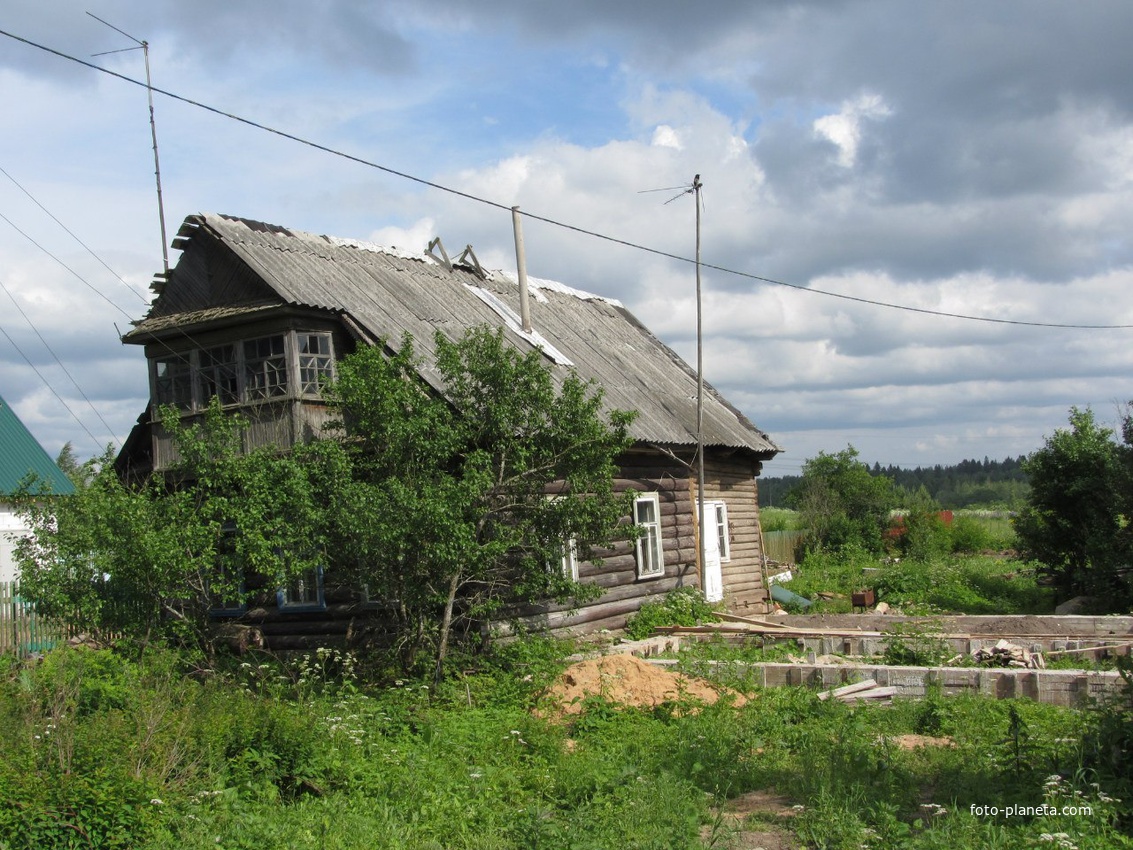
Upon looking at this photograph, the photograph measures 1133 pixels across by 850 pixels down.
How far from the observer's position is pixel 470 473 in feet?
37.3

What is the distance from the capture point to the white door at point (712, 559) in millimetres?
18719

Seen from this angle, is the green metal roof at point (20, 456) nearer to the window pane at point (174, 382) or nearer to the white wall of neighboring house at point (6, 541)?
the white wall of neighboring house at point (6, 541)

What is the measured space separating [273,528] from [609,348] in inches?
406

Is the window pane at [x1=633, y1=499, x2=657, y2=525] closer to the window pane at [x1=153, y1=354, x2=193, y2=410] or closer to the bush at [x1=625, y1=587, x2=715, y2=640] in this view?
the bush at [x1=625, y1=587, x2=715, y2=640]

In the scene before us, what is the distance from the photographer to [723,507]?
20.0m

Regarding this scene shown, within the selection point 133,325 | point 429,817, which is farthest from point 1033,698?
point 133,325

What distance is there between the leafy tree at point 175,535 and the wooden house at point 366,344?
1.11 meters

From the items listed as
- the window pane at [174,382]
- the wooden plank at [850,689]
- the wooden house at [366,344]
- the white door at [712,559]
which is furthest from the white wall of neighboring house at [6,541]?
the wooden plank at [850,689]

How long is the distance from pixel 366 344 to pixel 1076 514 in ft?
48.6

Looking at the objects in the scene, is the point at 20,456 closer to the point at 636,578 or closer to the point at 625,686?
the point at 636,578

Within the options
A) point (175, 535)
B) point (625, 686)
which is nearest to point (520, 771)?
point (625, 686)

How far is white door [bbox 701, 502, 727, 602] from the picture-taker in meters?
18.7

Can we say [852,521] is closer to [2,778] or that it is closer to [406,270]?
[406,270]

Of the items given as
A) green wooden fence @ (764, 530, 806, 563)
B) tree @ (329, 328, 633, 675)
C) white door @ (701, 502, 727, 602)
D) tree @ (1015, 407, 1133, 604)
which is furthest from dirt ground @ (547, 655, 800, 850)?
green wooden fence @ (764, 530, 806, 563)
